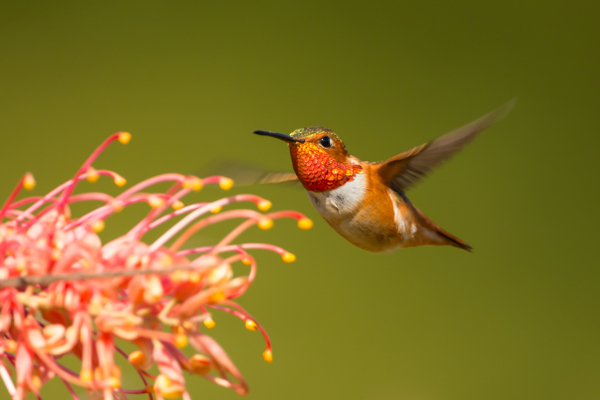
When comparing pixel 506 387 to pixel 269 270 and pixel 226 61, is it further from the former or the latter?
pixel 226 61

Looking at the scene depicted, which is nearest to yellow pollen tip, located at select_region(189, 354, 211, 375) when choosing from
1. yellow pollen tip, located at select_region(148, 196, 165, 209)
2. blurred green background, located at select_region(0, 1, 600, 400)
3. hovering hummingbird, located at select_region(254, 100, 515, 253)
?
yellow pollen tip, located at select_region(148, 196, 165, 209)

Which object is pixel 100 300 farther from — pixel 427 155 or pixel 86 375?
pixel 427 155

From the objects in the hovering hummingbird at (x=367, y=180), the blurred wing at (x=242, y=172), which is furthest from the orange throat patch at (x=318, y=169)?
the blurred wing at (x=242, y=172)

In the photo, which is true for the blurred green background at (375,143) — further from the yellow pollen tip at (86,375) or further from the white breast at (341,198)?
the yellow pollen tip at (86,375)

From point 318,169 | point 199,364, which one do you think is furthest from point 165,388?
point 318,169

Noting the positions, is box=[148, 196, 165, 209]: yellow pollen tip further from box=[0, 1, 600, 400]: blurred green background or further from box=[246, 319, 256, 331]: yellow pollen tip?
box=[0, 1, 600, 400]: blurred green background

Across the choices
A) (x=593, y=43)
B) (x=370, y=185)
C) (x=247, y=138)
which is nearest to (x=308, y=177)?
(x=370, y=185)
